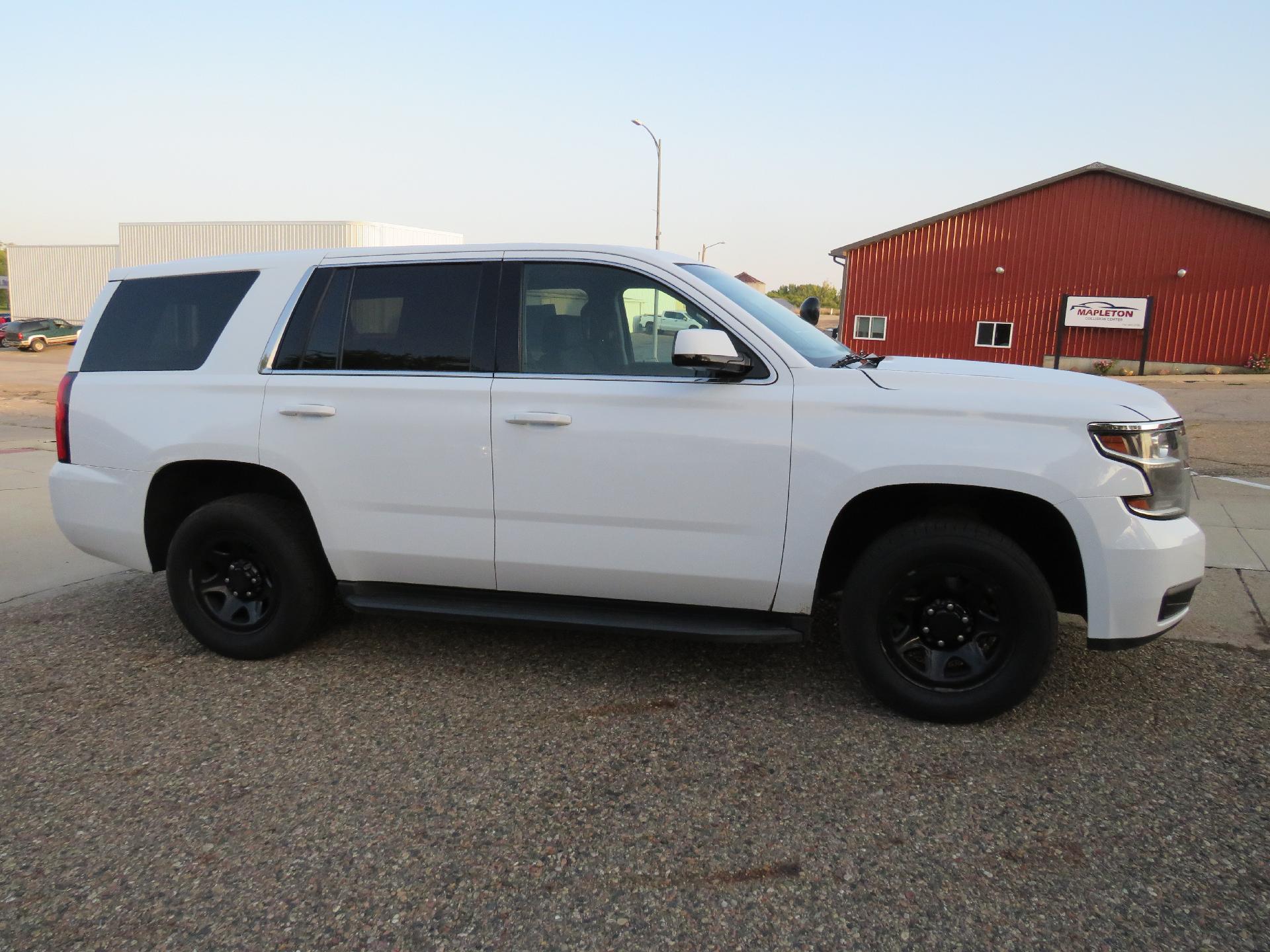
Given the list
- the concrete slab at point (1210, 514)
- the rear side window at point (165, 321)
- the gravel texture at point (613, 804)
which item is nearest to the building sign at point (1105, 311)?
the concrete slab at point (1210, 514)

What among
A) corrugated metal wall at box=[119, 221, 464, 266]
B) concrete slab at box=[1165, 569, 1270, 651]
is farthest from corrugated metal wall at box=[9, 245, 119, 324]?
concrete slab at box=[1165, 569, 1270, 651]

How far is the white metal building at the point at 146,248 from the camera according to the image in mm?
44094

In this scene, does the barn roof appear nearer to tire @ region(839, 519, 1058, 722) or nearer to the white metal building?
the white metal building

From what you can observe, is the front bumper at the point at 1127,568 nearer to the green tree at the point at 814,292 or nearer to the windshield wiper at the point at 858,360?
the windshield wiper at the point at 858,360

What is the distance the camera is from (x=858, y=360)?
4.01 meters

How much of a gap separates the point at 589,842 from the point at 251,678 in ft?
6.70

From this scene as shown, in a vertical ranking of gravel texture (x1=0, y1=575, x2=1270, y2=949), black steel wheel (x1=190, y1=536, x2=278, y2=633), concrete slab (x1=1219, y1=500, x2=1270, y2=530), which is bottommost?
gravel texture (x1=0, y1=575, x2=1270, y2=949)

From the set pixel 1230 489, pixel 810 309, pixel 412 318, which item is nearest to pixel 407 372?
pixel 412 318

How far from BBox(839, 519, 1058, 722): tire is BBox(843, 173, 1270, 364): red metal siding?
28550 mm

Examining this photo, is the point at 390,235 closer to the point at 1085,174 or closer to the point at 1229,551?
the point at 1085,174

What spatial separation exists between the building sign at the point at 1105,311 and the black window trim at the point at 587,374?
30024 millimetres

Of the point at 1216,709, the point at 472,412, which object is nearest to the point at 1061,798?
the point at 1216,709

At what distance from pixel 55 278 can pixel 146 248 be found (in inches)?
463

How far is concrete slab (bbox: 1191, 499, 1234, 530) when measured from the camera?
7145 mm
